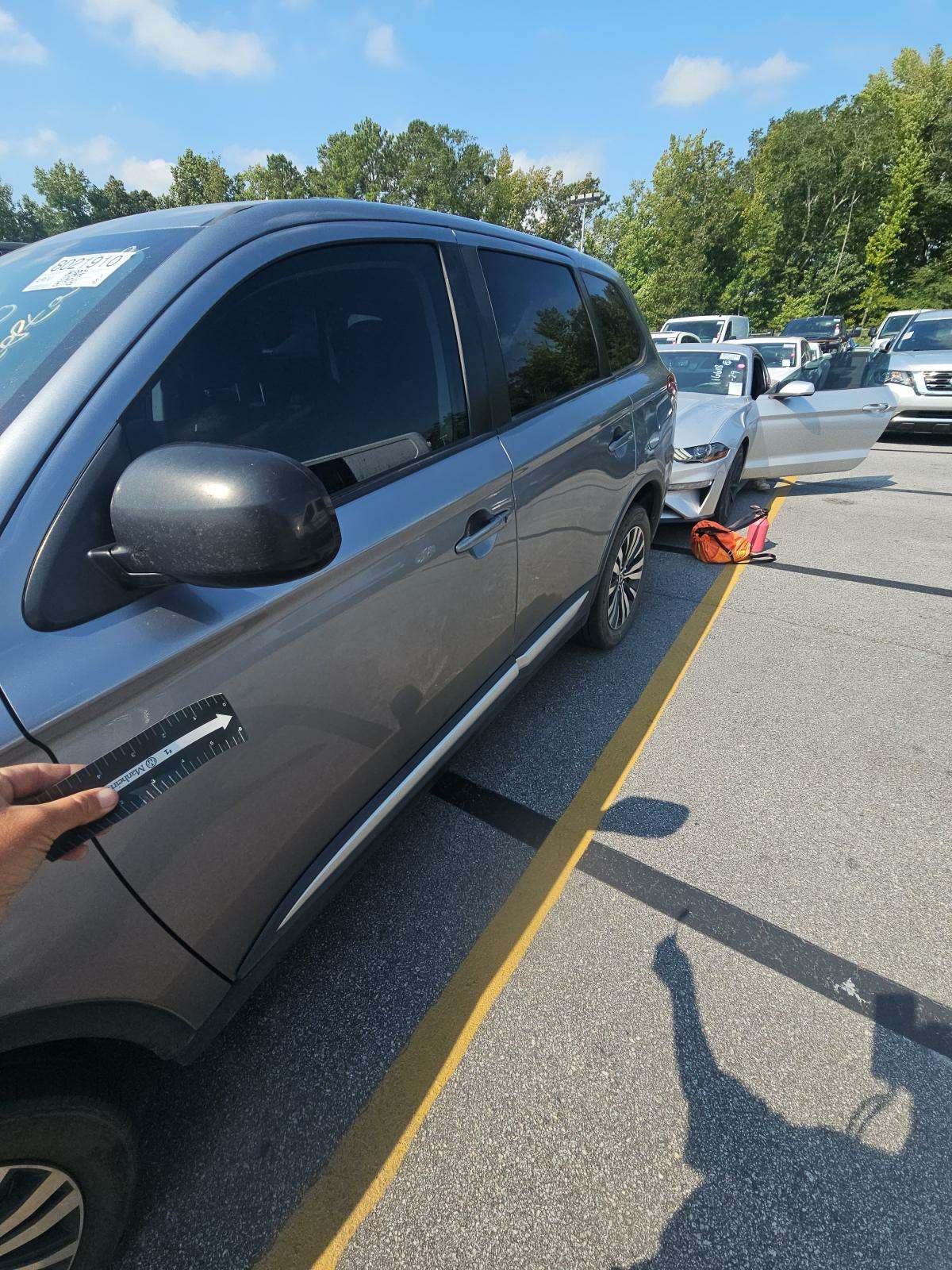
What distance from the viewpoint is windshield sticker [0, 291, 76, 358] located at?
1.25m

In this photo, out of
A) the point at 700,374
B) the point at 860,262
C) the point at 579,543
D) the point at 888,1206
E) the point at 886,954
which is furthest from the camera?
the point at 860,262

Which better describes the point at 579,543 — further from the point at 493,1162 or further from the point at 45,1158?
the point at 45,1158

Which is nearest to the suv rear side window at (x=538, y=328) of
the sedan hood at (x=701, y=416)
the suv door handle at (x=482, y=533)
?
the suv door handle at (x=482, y=533)

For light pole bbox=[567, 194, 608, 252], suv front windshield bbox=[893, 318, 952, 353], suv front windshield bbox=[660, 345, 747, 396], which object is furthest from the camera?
light pole bbox=[567, 194, 608, 252]

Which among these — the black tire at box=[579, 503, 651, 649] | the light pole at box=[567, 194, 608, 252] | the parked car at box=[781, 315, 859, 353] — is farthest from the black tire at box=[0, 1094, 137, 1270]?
the light pole at box=[567, 194, 608, 252]

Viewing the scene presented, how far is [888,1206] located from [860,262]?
Answer: 4283 cm

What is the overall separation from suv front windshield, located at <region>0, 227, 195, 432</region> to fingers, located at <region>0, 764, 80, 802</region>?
596mm

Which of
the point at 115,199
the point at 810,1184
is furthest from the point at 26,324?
the point at 115,199

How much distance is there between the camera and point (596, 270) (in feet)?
10.4

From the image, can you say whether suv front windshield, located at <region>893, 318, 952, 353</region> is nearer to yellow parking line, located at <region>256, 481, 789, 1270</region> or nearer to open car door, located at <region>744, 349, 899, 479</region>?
open car door, located at <region>744, 349, 899, 479</region>

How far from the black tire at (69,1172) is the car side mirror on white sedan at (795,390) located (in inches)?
257

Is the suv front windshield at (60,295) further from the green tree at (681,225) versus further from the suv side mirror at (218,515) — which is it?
the green tree at (681,225)

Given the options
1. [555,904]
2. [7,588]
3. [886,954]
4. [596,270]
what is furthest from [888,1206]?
[596,270]

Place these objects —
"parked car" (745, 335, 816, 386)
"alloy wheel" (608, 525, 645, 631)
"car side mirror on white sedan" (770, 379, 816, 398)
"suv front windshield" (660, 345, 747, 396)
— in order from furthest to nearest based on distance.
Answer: "parked car" (745, 335, 816, 386), "suv front windshield" (660, 345, 747, 396), "car side mirror on white sedan" (770, 379, 816, 398), "alloy wheel" (608, 525, 645, 631)
